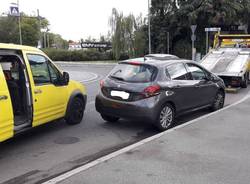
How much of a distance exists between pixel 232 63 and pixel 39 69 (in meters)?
10.4

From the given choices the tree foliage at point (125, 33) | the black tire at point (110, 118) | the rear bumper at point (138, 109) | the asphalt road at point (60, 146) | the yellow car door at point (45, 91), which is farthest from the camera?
the tree foliage at point (125, 33)

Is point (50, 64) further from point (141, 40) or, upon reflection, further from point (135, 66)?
point (141, 40)

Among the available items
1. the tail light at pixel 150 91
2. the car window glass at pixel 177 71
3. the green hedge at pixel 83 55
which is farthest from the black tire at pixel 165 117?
the green hedge at pixel 83 55

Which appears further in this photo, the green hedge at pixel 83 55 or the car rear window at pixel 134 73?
the green hedge at pixel 83 55

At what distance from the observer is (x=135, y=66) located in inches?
307

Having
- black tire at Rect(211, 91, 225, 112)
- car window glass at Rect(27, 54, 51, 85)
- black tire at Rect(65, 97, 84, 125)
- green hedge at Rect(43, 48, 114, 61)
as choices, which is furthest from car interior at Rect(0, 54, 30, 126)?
green hedge at Rect(43, 48, 114, 61)

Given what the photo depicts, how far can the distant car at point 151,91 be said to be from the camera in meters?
7.26

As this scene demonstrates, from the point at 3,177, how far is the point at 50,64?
9.74 ft

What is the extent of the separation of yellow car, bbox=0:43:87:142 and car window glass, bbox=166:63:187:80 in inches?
88.5

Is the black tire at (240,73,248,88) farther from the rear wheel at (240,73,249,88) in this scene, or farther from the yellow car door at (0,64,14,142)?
the yellow car door at (0,64,14,142)

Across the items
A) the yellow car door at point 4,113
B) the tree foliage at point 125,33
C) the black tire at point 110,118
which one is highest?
the tree foliage at point 125,33

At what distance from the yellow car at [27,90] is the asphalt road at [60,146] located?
0.38m

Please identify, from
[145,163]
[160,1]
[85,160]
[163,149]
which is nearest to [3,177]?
[85,160]

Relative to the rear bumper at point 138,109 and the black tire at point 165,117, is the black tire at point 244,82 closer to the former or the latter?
the black tire at point 165,117
